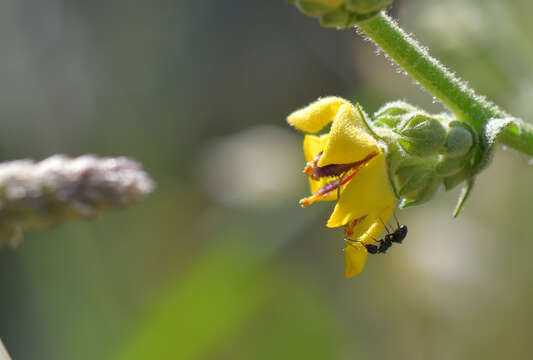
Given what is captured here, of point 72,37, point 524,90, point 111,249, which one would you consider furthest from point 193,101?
point 524,90

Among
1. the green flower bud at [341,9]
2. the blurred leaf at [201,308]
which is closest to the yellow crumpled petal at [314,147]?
the green flower bud at [341,9]

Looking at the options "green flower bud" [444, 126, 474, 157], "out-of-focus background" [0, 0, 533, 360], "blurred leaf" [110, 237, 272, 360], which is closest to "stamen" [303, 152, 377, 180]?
"green flower bud" [444, 126, 474, 157]

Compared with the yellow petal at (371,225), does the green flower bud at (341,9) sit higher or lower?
higher

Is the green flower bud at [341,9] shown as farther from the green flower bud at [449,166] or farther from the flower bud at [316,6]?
the green flower bud at [449,166]

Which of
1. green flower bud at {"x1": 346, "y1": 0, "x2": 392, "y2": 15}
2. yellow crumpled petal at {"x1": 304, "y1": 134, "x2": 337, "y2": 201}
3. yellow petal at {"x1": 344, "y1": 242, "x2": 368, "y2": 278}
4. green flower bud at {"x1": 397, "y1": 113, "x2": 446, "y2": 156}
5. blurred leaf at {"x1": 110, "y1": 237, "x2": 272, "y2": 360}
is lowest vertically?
yellow petal at {"x1": 344, "y1": 242, "x2": 368, "y2": 278}

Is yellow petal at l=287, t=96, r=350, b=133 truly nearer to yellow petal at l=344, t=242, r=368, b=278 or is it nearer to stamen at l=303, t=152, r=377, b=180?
stamen at l=303, t=152, r=377, b=180
